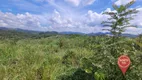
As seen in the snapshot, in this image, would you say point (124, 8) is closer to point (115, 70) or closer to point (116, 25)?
point (116, 25)

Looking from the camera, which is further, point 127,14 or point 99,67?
point 127,14

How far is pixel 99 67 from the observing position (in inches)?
135

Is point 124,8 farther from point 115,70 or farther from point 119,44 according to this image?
point 115,70

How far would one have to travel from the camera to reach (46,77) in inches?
171

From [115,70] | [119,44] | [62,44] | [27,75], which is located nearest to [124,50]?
[119,44]

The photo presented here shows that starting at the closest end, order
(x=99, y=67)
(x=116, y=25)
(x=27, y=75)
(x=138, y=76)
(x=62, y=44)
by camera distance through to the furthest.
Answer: (x=138, y=76)
(x=99, y=67)
(x=116, y=25)
(x=27, y=75)
(x=62, y=44)

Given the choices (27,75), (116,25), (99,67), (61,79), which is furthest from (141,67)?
(27,75)

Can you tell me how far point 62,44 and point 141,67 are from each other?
1330 centimetres

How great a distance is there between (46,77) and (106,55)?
167cm

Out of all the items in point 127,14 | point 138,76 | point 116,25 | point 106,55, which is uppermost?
point 127,14

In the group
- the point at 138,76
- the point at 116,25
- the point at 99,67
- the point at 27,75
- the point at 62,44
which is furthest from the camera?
the point at 62,44

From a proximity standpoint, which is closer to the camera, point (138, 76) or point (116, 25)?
point (138, 76)

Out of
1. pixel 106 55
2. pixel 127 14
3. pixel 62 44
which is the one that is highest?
pixel 127 14

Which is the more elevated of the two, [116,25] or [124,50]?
[116,25]
